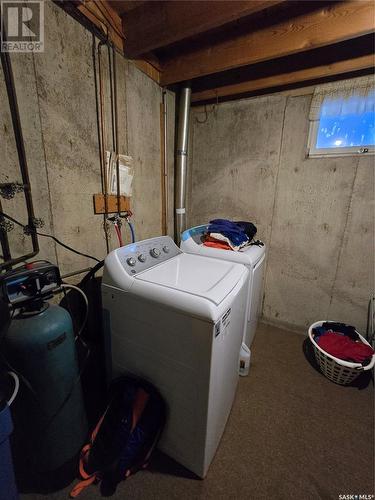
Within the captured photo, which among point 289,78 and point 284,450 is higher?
point 289,78

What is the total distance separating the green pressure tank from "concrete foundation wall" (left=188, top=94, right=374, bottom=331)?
6.24 feet

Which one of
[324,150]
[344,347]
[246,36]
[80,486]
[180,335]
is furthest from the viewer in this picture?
[324,150]

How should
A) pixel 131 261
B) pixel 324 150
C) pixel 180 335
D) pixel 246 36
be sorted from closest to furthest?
pixel 180 335 → pixel 131 261 → pixel 246 36 → pixel 324 150

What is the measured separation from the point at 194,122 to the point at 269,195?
1.13 meters

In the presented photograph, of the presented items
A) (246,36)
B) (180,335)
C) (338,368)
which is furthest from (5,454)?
(246,36)

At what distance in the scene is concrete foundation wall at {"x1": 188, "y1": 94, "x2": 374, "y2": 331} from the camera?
189 centimetres

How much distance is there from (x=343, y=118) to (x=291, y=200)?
0.74m

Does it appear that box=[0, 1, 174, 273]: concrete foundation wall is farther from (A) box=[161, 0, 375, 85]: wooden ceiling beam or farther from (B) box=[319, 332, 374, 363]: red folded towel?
(B) box=[319, 332, 374, 363]: red folded towel

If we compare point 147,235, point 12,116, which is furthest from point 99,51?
point 147,235

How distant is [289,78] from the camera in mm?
1778

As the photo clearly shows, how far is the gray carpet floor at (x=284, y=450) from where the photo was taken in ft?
3.41

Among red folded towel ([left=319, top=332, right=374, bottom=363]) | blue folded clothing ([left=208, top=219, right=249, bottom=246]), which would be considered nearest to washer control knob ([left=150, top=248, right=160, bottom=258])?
blue folded clothing ([left=208, top=219, right=249, bottom=246])

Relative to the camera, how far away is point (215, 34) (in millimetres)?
1567

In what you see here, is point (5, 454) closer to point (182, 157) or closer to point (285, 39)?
point (182, 157)
